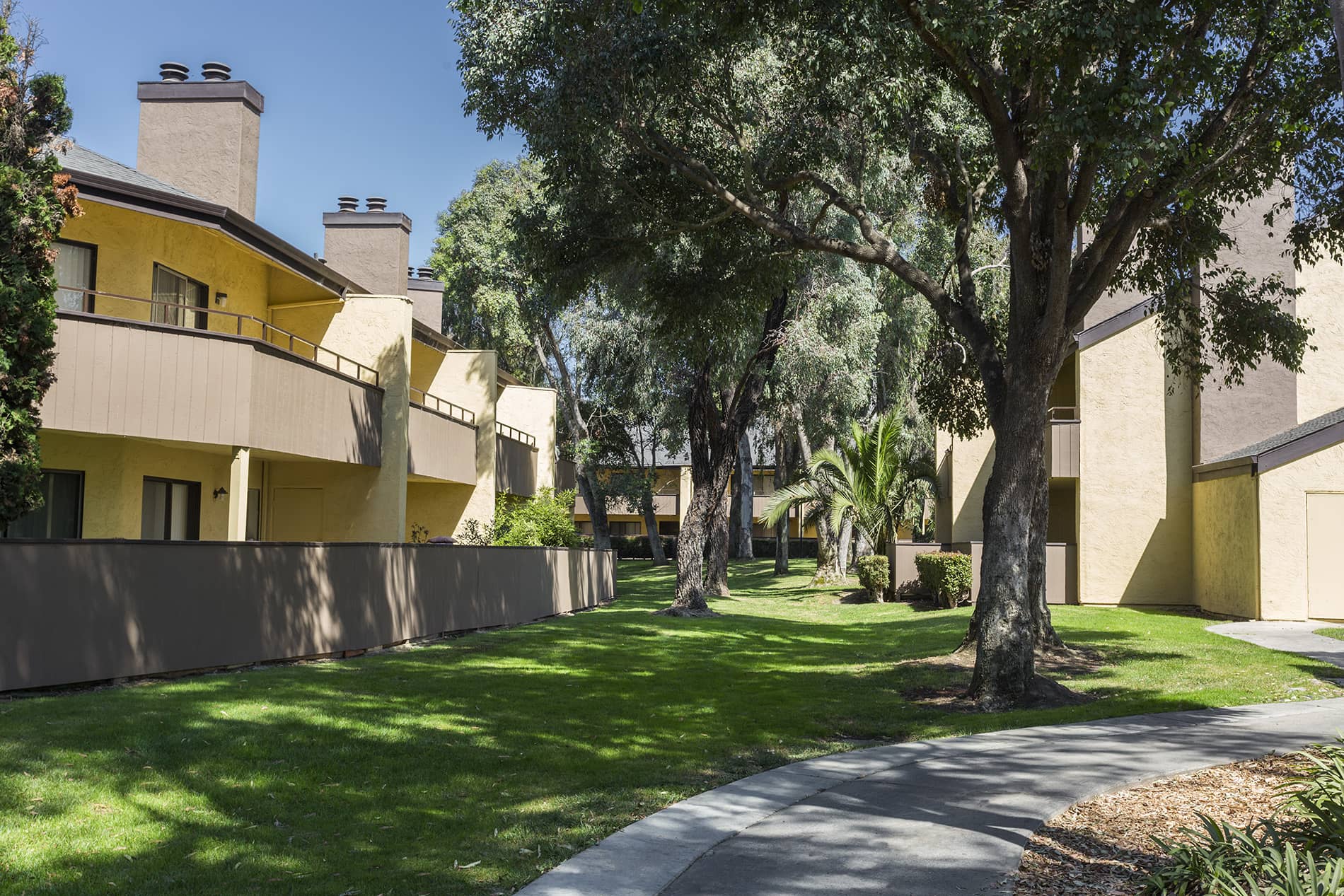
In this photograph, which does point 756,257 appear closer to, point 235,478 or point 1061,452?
point 235,478

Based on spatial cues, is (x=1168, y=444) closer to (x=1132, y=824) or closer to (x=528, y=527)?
(x=528, y=527)

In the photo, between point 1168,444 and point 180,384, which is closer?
point 180,384

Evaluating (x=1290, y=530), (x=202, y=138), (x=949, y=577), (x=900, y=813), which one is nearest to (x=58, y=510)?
(x=202, y=138)

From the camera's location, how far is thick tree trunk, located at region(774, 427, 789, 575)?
1745 inches

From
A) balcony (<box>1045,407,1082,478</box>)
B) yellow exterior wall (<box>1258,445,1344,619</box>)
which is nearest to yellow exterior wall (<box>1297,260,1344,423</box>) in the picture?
yellow exterior wall (<box>1258,445,1344,619</box>)

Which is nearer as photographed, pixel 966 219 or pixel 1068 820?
pixel 1068 820

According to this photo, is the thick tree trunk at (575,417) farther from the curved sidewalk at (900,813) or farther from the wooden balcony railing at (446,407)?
the curved sidewalk at (900,813)

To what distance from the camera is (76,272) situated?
17469 millimetres

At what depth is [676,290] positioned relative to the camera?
58.6 ft

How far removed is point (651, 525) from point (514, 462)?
64.5 ft

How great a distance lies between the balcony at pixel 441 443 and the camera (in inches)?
934

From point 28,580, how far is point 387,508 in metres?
12.3

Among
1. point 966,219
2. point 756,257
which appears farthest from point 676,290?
point 966,219

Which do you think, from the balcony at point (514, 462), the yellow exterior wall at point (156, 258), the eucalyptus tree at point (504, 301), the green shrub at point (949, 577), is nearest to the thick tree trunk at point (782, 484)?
the eucalyptus tree at point (504, 301)
